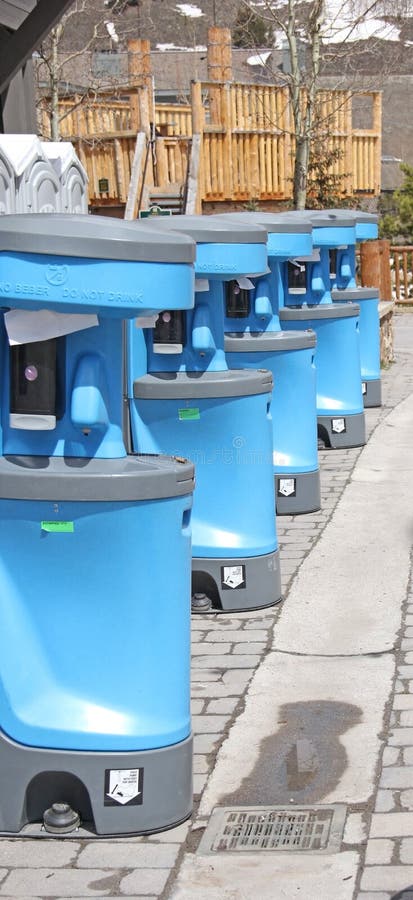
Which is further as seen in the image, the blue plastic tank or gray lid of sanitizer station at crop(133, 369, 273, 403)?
the blue plastic tank

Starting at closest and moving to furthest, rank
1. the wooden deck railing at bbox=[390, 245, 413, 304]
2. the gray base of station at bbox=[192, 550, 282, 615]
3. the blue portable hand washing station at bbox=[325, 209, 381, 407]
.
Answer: the gray base of station at bbox=[192, 550, 282, 615] < the blue portable hand washing station at bbox=[325, 209, 381, 407] < the wooden deck railing at bbox=[390, 245, 413, 304]

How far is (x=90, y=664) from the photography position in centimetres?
399

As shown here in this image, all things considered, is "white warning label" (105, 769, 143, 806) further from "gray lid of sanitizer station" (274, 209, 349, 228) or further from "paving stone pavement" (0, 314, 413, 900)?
"gray lid of sanitizer station" (274, 209, 349, 228)

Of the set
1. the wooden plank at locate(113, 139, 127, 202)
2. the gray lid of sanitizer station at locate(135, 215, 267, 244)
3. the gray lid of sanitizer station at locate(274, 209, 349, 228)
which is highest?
the wooden plank at locate(113, 139, 127, 202)

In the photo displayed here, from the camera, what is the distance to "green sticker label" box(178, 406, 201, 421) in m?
6.22

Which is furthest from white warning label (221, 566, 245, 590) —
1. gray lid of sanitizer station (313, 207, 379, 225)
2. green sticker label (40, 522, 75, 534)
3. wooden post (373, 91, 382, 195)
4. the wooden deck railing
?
wooden post (373, 91, 382, 195)

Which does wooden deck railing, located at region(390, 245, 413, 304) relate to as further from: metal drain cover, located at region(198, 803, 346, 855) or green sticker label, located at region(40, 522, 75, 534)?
green sticker label, located at region(40, 522, 75, 534)

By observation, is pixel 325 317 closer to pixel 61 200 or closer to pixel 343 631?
pixel 61 200

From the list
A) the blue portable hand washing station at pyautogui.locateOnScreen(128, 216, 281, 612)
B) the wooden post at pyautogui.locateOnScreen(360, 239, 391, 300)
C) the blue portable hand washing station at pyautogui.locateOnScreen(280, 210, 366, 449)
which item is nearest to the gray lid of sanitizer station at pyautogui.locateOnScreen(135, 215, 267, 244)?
the blue portable hand washing station at pyautogui.locateOnScreen(128, 216, 281, 612)

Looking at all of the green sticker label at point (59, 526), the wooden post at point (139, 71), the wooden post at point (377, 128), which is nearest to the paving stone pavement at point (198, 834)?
the green sticker label at point (59, 526)

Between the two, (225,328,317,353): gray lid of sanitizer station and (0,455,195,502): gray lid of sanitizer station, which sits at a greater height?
(0,455,195,502): gray lid of sanitizer station

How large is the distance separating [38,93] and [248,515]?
1728 cm

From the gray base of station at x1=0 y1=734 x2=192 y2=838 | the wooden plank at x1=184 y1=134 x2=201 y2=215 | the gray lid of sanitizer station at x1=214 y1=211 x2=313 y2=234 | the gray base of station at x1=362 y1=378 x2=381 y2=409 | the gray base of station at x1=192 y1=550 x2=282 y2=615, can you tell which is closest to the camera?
the gray base of station at x1=0 y1=734 x2=192 y2=838

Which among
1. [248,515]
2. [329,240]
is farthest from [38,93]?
[248,515]
